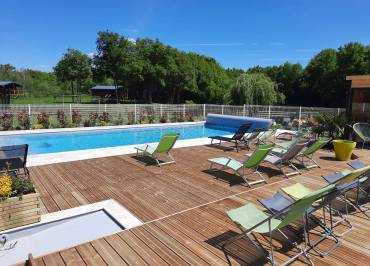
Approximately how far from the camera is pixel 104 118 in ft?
54.3

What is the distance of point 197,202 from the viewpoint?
4934 mm

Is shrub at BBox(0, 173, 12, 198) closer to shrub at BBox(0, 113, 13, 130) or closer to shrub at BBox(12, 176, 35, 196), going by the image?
shrub at BBox(12, 176, 35, 196)

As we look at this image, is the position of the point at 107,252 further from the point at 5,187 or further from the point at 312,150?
the point at 312,150

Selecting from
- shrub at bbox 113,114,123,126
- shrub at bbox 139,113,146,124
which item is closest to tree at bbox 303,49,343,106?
shrub at bbox 139,113,146,124

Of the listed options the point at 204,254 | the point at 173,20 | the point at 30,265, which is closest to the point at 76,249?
the point at 30,265

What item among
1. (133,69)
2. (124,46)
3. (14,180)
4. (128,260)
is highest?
(124,46)

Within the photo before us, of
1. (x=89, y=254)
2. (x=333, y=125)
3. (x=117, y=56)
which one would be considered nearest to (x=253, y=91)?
(x=333, y=125)

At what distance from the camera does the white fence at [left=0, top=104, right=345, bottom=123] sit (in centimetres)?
1554

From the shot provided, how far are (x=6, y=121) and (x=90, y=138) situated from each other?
3.83 m

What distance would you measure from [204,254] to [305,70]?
41918 millimetres

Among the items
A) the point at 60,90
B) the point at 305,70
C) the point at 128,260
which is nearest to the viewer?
the point at 128,260

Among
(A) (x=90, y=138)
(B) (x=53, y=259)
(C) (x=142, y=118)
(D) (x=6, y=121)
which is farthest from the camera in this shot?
(C) (x=142, y=118)

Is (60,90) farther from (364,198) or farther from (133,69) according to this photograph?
(364,198)

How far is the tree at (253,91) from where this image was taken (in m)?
24.1
